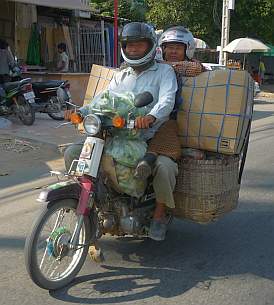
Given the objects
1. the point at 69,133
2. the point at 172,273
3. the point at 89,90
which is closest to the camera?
the point at 172,273

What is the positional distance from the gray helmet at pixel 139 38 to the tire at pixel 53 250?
46.4 inches

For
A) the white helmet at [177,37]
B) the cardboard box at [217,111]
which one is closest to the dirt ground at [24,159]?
the white helmet at [177,37]

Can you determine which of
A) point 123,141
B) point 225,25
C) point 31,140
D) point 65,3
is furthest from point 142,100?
point 225,25

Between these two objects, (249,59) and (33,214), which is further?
(249,59)

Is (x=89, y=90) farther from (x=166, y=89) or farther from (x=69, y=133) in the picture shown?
(x=69, y=133)

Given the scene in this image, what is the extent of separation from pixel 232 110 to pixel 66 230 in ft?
5.06

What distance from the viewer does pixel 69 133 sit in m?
10.9

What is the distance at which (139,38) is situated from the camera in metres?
3.96

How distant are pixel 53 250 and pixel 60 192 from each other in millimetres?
420

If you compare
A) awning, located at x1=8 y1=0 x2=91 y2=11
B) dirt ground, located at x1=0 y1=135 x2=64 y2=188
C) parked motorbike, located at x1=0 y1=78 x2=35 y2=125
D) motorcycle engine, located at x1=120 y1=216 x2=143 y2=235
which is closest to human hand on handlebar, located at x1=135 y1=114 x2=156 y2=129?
motorcycle engine, located at x1=120 y1=216 x2=143 y2=235

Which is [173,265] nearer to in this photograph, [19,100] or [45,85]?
[19,100]

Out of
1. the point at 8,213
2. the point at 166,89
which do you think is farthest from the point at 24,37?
the point at 166,89

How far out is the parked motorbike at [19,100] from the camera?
11305 millimetres

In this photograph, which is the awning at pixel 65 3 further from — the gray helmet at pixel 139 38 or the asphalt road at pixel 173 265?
the gray helmet at pixel 139 38
